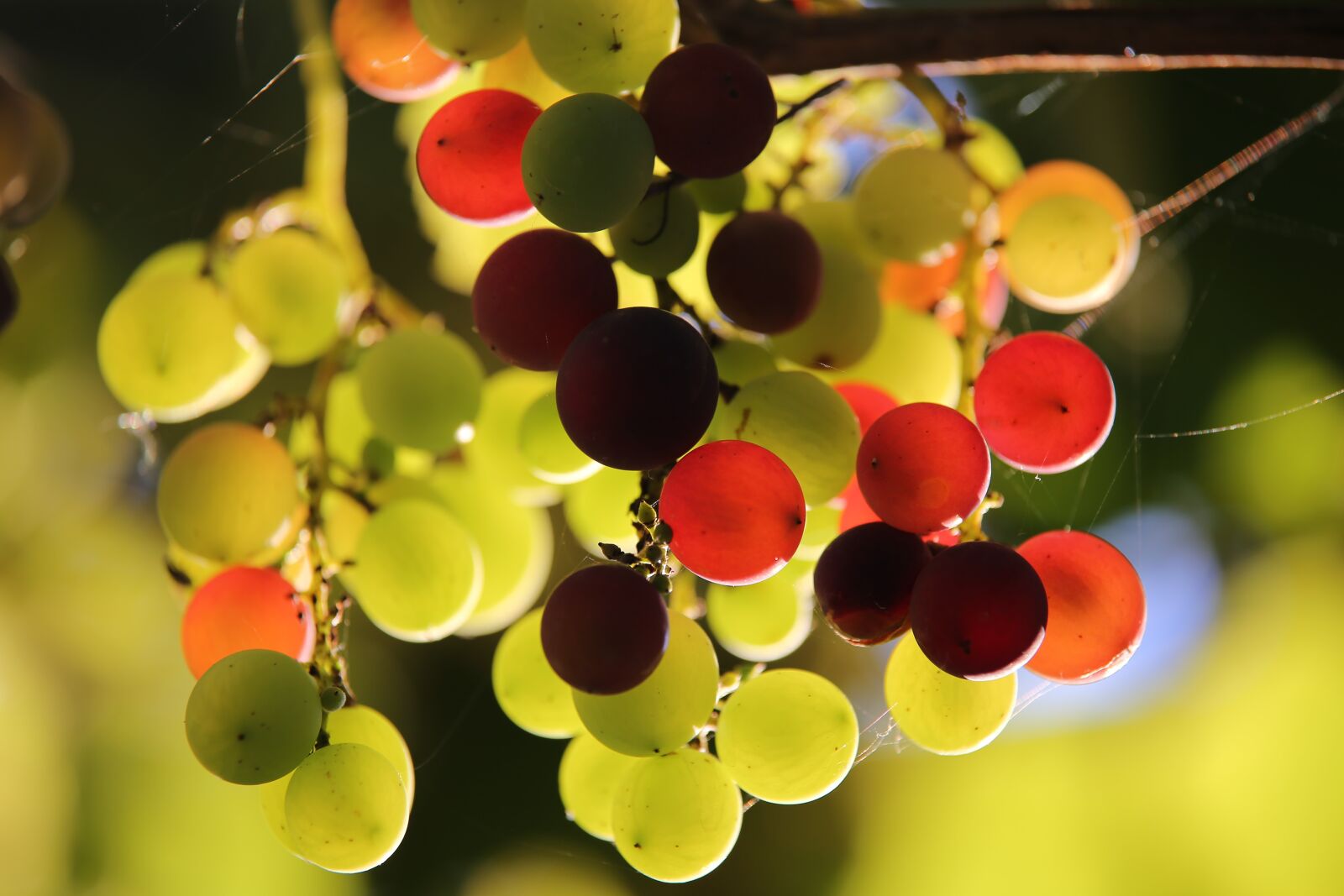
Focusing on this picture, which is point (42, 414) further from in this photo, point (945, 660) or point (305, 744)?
point (945, 660)

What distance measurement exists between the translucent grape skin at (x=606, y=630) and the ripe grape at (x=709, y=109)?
150 millimetres

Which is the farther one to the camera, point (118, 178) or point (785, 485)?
point (118, 178)

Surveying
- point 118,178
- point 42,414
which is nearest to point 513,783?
point 42,414

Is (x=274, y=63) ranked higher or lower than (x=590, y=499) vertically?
higher

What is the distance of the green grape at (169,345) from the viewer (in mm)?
461

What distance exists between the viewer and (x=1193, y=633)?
933 millimetres

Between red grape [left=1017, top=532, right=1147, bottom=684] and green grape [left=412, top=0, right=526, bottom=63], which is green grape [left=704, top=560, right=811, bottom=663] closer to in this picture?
red grape [left=1017, top=532, right=1147, bottom=684]

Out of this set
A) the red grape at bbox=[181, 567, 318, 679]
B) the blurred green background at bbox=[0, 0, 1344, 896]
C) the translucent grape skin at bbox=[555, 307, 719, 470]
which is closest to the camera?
the translucent grape skin at bbox=[555, 307, 719, 470]

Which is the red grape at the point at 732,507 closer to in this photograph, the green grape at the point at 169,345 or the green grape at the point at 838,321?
the green grape at the point at 838,321

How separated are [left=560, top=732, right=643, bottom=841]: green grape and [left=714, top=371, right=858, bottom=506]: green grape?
154mm

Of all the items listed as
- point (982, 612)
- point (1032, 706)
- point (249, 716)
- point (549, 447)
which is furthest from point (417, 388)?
point (1032, 706)

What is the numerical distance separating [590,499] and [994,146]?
36cm

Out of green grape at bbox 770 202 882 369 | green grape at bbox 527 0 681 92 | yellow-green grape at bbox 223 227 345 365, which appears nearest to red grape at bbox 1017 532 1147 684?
green grape at bbox 770 202 882 369

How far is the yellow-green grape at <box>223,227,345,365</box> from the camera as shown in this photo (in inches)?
19.3
